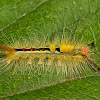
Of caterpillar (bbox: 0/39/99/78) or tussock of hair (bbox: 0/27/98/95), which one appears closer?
tussock of hair (bbox: 0/27/98/95)

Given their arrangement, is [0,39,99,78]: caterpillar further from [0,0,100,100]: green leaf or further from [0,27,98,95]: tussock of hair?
[0,0,100,100]: green leaf

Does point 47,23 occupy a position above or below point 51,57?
above

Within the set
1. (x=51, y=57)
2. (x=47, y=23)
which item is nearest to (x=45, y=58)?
(x=51, y=57)

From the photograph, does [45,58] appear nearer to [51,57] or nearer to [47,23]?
[51,57]

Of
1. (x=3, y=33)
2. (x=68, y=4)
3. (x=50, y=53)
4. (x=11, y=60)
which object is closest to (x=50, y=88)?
(x=50, y=53)

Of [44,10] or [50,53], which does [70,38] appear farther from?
[44,10]

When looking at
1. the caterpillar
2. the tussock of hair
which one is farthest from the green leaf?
the caterpillar

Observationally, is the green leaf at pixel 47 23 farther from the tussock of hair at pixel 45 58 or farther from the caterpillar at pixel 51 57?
the caterpillar at pixel 51 57

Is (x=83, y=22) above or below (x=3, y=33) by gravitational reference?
above

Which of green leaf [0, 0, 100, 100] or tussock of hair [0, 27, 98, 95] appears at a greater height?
green leaf [0, 0, 100, 100]
